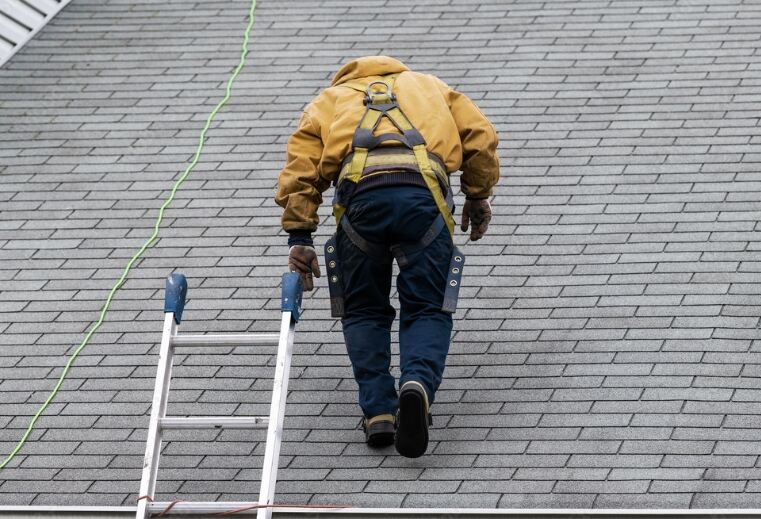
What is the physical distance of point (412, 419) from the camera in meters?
5.37

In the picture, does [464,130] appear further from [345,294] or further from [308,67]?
[308,67]

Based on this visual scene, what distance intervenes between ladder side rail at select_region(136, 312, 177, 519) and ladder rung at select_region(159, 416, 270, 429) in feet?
0.13

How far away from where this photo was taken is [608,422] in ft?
18.8

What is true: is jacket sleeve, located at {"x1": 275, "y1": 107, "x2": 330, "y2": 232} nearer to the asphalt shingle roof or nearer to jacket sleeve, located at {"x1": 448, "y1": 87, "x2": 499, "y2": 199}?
jacket sleeve, located at {"x1": 448, "y1": 87, "x2": 499, "y2": 199}

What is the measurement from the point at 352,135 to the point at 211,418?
1.37 meters

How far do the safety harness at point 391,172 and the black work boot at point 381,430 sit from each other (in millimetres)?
480

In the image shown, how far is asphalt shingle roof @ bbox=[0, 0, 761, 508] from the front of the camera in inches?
221

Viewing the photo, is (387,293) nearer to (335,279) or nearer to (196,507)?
(335,279)

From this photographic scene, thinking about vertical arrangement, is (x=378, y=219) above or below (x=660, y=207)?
above

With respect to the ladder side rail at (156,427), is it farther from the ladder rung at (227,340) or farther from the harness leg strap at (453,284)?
the harness leg strap at (453,284)

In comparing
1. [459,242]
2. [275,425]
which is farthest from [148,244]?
[275,425]

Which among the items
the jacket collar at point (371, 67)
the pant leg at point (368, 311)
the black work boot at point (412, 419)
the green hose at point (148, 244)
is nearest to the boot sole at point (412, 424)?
the black work boot at point (412, 419)

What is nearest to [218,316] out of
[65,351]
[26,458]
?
[65,351]

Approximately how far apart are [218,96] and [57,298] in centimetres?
222
